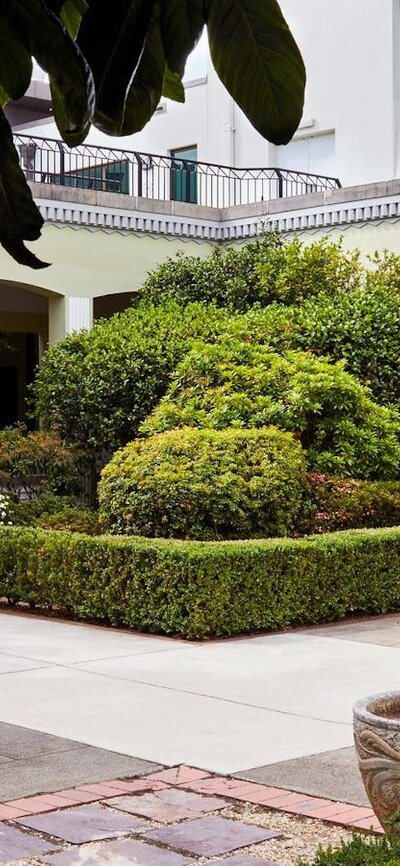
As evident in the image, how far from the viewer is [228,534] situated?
454 inches

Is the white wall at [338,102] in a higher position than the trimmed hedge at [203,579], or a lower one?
higher

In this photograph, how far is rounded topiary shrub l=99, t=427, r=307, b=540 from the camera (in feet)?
37.1

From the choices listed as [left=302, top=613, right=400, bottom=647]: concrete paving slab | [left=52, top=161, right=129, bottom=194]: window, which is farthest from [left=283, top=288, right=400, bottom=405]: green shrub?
[left=52, top=161, right=129, bottom=194]: window

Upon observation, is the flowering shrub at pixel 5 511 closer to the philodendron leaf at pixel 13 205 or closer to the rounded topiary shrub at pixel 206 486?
the rounded topiary shrub at pixel 206 486

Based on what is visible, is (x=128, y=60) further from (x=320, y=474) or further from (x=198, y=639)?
(x=320, y=474)

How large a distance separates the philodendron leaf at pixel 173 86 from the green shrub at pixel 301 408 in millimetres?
11292

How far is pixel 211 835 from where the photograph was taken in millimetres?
4914

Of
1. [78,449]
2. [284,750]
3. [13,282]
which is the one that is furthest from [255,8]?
[13,282]

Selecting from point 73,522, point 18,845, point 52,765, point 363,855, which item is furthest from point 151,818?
point 73,522

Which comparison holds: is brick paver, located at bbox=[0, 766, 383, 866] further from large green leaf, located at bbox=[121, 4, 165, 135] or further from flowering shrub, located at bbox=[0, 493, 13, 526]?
flowering shrub, located at bbox=[0, 493, 13, 526]

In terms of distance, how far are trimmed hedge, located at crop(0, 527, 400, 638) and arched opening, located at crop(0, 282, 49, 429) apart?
12229 mm

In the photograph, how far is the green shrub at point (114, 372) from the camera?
1503 centimetres

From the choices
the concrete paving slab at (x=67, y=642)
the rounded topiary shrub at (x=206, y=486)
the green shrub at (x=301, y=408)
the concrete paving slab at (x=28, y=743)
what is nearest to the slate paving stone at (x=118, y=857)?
the concrete paving slab at (x=28, y=743)

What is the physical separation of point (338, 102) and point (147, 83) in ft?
83.8
